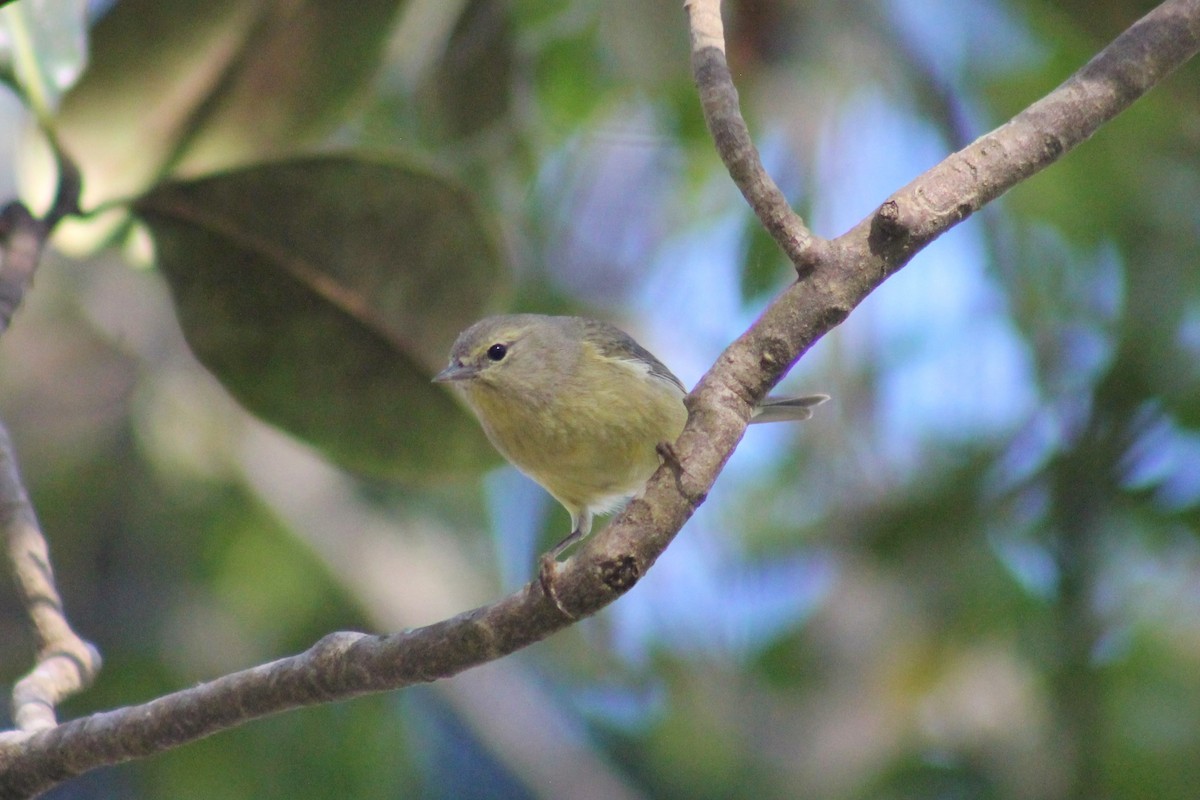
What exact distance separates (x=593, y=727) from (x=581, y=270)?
240cm

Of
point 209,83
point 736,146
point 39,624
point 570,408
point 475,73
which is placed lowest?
point 39,624

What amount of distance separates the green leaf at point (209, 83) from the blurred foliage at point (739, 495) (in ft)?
2.55

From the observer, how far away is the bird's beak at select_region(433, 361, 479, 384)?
3.21 meters

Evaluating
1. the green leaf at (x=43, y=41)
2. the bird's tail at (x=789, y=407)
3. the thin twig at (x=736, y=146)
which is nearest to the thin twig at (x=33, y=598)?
the green leaf at (x=43, y=41)

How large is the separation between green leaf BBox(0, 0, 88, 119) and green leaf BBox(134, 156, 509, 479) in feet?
1.06

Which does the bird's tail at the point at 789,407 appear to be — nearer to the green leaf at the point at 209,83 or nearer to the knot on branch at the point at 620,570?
the green leaf at the point at 209,83

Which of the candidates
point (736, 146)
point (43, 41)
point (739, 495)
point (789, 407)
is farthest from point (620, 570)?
point (739, 495)

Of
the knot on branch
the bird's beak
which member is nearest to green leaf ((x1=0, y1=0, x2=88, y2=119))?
the bird's beak

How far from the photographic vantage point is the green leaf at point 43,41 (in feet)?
8.77

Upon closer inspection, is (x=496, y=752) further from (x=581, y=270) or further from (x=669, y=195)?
(x=669, y=195)

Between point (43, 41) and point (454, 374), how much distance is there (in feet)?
4.09

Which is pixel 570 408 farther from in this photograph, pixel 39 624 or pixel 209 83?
pixel 39 624

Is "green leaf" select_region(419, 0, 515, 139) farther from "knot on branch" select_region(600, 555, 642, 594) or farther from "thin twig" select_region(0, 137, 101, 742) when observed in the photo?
"knot on branch" select_region(600, 555, 642, 594)

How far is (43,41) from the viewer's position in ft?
8.82
